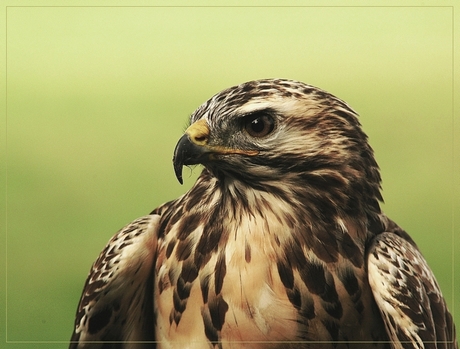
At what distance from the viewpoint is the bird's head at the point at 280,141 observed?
1463 mm

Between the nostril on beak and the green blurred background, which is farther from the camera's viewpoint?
the green blurred background

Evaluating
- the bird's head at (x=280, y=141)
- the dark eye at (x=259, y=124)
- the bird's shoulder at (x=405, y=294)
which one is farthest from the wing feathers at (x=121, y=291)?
the bird's shoulder at (x=405, y=294)

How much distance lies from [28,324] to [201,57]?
0.98 meters

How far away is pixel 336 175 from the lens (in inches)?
60.5

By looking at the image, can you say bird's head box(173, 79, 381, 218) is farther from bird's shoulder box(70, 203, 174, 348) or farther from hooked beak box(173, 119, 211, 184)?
bird's shoulder box(70, 203, 174, 348)

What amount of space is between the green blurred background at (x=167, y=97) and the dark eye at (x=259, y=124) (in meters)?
0.35

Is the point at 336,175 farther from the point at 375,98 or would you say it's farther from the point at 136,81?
the point at 136,81

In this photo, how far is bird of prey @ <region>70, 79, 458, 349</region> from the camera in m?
1.48

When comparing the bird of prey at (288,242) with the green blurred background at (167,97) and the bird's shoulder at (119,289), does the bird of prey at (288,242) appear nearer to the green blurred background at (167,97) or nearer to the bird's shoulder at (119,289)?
the bird's shoulder at (119,289)

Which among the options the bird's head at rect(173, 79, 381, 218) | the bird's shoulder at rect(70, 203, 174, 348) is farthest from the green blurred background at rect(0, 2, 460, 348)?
the bird's head at rect(173, 79, 381, 218)

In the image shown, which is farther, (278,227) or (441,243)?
(441,243)

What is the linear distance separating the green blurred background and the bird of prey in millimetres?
254

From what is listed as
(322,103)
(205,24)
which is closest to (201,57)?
(205,24)

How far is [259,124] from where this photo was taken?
1.48m
